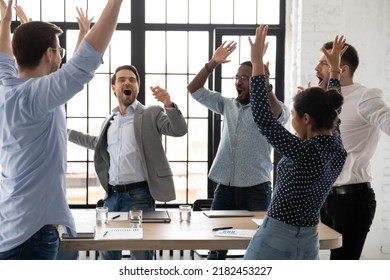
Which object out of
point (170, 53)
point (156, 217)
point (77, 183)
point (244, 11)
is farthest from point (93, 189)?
point (156, 217)

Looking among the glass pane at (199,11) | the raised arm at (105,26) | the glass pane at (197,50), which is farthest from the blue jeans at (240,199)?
the raised arm at (105,26)

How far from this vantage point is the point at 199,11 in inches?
192

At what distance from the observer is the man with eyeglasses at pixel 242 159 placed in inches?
137

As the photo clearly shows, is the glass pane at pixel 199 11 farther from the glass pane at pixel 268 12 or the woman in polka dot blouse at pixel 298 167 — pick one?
the woman in polka dot blouse at pixel 298 167

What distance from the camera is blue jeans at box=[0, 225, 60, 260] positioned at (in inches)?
72.3

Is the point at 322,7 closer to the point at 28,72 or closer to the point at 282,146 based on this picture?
the point at 282,146

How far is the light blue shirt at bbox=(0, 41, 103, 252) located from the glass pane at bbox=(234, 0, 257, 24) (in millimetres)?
3247

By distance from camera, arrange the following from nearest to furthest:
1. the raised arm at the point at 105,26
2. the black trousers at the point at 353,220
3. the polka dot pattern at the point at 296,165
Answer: the raised arm at the point at 105,26 < the polka dot pattern at the point at 296,165 < the black trousers at the point at 353,220

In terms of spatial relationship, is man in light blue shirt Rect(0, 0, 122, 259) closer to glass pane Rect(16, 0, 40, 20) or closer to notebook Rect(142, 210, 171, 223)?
notebook Rect(142, 210, 171, 223)

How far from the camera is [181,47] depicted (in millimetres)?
4891

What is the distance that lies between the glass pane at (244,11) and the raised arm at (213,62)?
117cm

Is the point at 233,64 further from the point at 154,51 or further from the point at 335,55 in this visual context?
the point at 335,55
